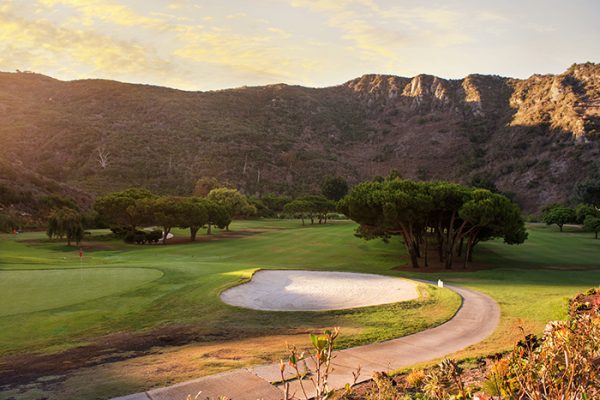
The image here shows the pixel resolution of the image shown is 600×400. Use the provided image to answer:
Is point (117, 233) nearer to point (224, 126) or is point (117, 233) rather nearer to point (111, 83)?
point (224, 126)

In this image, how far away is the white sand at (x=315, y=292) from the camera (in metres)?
16.3

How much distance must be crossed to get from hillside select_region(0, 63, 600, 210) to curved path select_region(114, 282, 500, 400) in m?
73.6

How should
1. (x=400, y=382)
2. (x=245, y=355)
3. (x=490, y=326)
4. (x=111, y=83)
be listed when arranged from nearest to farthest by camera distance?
(x=400, y=382) < (x=245, y=355) < (x=490, y=326) < (x=111, y=83)

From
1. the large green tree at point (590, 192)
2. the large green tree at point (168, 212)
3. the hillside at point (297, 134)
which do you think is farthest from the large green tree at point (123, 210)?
the large green tree at point (590, 192)

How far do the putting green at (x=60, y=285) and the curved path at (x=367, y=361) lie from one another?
947 cm

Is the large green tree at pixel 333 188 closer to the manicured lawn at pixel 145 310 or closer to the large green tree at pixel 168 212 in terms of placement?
the large green tree at pixel 168 212

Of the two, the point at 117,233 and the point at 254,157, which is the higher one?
the point at 254,157

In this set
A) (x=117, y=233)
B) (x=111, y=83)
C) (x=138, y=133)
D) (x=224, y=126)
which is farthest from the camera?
(x=111, y=83)

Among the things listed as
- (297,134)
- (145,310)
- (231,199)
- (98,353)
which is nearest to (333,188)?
(231,199)

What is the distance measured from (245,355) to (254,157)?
11326 cm

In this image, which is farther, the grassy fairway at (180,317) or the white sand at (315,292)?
the white sand at (315,292)

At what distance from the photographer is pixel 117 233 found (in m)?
53.6

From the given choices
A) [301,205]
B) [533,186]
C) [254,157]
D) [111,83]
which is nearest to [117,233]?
[301,205]

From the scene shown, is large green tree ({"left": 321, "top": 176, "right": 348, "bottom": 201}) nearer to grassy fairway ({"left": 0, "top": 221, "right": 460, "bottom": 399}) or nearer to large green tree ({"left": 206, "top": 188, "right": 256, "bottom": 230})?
large green tree ({"left": 206, "top": 188, "right": 256, "bottom": 230})
